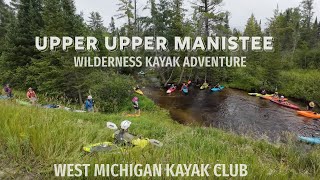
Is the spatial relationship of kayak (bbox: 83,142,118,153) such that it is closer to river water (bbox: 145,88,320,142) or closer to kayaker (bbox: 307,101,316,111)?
river water (bbox: 145,88,320,142)

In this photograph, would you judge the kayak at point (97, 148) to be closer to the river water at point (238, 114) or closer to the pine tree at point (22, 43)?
the river water at point (238, 114)

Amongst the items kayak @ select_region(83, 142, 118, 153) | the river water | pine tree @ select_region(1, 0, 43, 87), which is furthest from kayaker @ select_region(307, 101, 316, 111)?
pine tree @ select_region(1, 0, 43, 87)

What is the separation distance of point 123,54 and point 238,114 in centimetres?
2260

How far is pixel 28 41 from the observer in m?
25.0

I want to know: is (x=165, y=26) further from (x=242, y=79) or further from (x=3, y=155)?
(x=3, y=155)

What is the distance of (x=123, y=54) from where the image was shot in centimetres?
3838

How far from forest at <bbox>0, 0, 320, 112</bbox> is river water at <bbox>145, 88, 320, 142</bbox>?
5.08m

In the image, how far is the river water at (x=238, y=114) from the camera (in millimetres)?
17047

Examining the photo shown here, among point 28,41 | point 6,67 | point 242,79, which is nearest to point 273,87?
point 242,79

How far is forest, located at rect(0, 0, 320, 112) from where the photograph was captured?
21.4 m

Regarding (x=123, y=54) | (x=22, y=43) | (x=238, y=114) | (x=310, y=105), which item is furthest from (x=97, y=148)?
(x=123, y=54)

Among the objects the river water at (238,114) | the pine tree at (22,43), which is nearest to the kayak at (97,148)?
the river water at (238,114)

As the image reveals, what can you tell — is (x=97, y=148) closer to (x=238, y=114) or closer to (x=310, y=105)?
(x=238, y=114)

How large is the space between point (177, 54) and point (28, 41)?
19.7 metres
